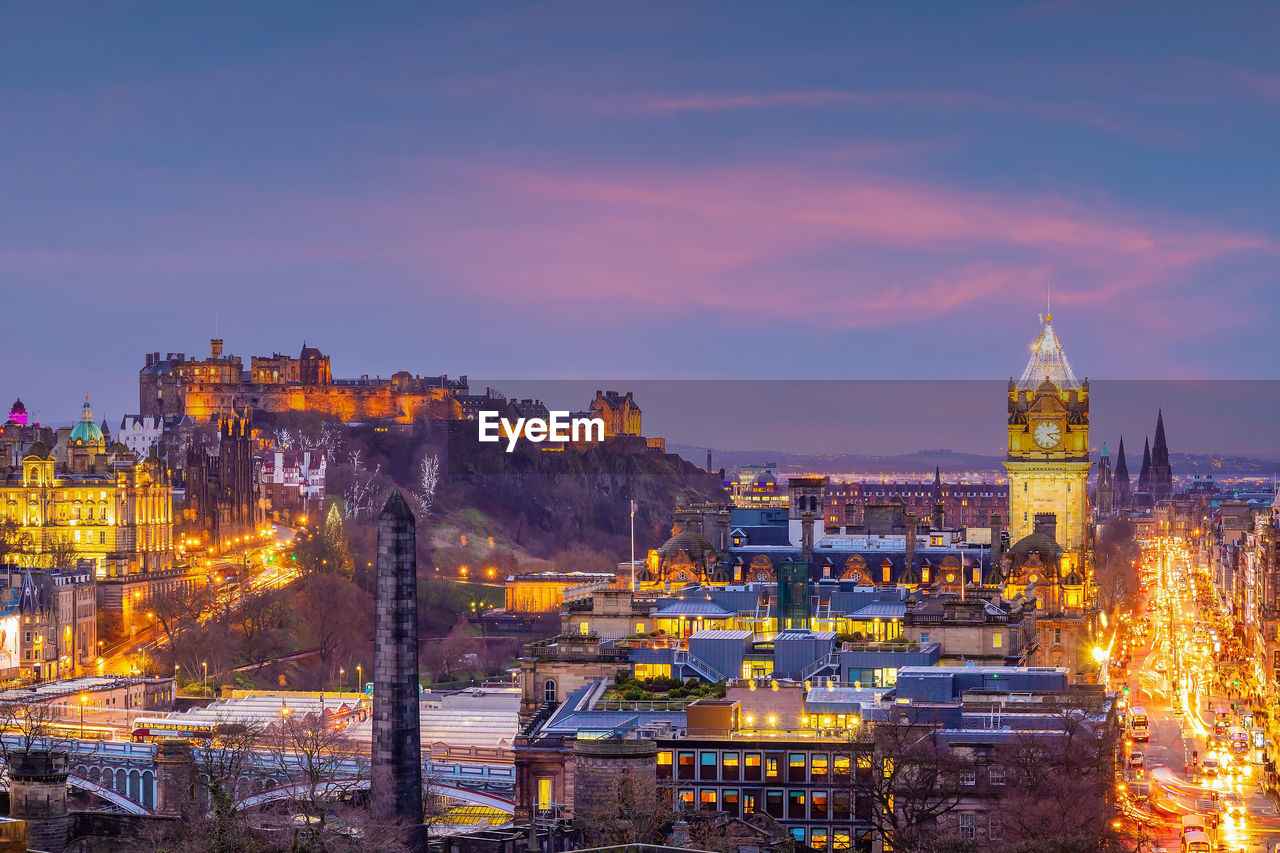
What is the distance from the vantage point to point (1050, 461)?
424 ft

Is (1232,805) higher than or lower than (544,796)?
lower

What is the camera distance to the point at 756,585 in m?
107

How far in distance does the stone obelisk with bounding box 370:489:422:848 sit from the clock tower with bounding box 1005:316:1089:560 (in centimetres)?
6826

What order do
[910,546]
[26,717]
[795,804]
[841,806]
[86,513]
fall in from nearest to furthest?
[841,806] < [795,804] < [26,717] < [910,546] < [86,513]

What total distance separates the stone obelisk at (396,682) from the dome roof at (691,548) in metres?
50.4

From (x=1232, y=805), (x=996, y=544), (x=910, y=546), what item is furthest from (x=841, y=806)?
(x=996, y=544)

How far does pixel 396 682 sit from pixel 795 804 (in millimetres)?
14904

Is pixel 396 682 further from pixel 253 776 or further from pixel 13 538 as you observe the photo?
pixel 13 538

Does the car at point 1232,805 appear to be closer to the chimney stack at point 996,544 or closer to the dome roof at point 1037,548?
the dome roof at point 1037,548

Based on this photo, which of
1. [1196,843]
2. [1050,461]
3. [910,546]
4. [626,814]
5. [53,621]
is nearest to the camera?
[626,814]

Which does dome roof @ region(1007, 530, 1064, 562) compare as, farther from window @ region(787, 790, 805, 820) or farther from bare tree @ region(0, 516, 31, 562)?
bare tree @ region(0, 516, 31, 562)

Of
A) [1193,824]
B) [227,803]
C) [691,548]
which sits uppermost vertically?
[691,548]

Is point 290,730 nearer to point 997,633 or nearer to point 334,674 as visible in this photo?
point 997,633

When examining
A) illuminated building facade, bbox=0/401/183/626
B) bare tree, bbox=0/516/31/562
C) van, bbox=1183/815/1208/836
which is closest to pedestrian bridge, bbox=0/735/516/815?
van, bbox=1183/815/1208/836
